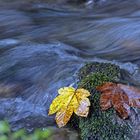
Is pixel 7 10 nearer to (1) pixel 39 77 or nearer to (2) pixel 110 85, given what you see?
(1) pixel 39 77

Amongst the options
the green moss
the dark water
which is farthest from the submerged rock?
the dark water

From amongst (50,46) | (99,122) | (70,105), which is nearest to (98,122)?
(99,122)

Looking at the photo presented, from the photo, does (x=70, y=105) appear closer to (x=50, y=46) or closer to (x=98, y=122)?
(x=98, y=122)

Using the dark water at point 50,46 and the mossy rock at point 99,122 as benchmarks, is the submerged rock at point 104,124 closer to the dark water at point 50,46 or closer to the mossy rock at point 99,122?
the mossy rock at point 99,122

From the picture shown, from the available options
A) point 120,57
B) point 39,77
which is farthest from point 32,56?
point 120,57

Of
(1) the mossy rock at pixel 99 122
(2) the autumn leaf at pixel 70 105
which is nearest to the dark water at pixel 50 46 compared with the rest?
(2) the autumn leaf at pixel 70 105
